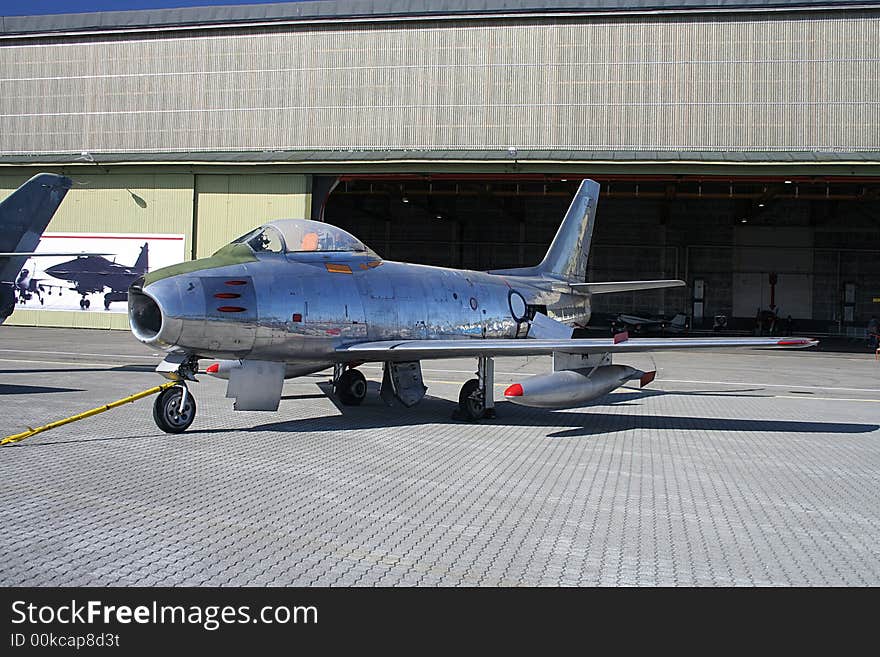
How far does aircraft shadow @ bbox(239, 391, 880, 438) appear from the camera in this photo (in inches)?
378

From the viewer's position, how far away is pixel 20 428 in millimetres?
8531

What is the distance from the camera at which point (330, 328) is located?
979 cm

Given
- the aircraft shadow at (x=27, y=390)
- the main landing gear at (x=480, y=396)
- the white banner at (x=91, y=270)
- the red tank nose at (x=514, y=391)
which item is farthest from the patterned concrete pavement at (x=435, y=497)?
the white banner at (x=91, y=270)

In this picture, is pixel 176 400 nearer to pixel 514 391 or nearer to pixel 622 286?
pixel 514 391

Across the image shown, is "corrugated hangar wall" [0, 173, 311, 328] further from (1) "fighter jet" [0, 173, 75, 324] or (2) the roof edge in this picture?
(1) "fighter jet" [0, 173, 75, 324]

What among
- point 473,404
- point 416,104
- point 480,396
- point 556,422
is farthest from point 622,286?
point 416,104

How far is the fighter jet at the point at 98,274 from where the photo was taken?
1216 inches

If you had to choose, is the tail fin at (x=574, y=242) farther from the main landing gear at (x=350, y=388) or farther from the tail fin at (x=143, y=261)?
the tail fin at (x=143, y=261)

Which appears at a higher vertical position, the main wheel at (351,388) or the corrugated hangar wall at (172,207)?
the corrugated hangar wall at (172,207)

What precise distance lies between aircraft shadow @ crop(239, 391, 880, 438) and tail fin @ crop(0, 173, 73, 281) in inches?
361

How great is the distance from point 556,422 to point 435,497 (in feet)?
16.0

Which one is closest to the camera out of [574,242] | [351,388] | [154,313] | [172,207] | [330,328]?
[154,313]

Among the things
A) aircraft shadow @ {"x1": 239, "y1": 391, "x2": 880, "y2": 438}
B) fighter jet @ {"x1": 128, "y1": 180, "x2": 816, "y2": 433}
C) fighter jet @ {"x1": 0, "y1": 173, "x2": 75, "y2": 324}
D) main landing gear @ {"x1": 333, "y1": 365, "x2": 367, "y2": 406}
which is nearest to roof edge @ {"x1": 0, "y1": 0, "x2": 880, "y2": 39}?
fighter jet @ {"x1": 0, "y1": 173, "x2": 75, "y2": 324}

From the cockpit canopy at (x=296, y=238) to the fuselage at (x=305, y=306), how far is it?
111 millimetres
